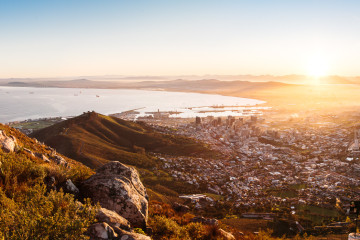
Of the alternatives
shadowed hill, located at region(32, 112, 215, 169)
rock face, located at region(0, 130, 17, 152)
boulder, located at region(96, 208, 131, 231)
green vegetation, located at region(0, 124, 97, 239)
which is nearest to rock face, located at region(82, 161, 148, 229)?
green vegetation, located at region(0, 124, 97, 239)

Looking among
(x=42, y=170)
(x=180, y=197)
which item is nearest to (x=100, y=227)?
(x=42, y=170)

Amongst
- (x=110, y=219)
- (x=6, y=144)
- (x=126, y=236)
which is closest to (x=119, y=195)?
(x=110, y=219)

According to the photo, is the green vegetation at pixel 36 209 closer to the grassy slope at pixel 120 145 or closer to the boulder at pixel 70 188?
the boulder at pixel 70 188

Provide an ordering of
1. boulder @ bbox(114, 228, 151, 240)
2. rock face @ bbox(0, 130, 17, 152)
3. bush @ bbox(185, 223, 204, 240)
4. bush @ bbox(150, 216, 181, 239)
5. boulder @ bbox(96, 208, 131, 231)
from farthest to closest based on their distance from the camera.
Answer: rock face @ bbox(0, 130, 17, 152)
bush @ bbox(185, 223, 204, 240)
bush @ bbox(150, 216, 181, 239)
boulder @ bbox(96, 208, 131, 231)
boulder @ bbox(114, 228, 151, 240)

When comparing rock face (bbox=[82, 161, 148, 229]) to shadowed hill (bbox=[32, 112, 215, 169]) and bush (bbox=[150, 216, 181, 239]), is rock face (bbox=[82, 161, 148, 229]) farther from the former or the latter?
shadowed hill (bbox=[32, 112, 215, 169])

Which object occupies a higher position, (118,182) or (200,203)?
(118,182)

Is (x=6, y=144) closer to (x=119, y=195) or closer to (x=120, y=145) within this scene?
(x=119, y=195)

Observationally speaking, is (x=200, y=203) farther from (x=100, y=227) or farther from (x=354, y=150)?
(x=354, y=150)
